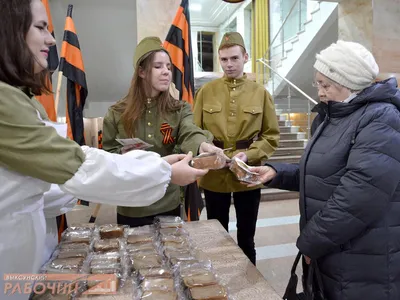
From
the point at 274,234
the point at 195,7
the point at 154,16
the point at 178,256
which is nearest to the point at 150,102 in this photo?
the point at 178,256

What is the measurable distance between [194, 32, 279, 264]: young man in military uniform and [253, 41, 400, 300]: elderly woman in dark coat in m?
0.87

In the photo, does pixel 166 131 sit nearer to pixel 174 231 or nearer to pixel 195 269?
pixel 174 231

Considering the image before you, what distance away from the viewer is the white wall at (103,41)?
5148 mm

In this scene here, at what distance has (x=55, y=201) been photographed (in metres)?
1.13

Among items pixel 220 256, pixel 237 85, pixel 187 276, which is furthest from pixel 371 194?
pixel 237 85

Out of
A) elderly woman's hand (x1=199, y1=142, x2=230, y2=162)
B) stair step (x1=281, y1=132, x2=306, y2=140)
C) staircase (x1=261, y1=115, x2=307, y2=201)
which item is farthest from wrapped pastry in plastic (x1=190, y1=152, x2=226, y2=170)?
stair step (x1=281, y1=132, x2=306, y2=140)

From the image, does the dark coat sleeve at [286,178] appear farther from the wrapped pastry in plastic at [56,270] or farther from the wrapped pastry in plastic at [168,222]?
the wrapped pastry in plastic at [56,270]

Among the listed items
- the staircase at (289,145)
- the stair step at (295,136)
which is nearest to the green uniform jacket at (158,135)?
the staircase at (289,145)

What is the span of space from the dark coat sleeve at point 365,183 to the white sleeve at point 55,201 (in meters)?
0.96

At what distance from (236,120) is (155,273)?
1.40 m

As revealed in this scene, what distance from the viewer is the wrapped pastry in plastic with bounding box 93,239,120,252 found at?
1.15 m

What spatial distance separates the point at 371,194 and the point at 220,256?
576 mm

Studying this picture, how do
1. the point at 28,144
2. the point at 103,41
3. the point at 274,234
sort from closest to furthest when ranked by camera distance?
the point at 28,144 < the point at 274,234 < the point at 103,41

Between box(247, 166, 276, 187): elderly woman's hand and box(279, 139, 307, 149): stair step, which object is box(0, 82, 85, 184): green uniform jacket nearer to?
box(247, 166, 276, 187): elderly woman's hand
